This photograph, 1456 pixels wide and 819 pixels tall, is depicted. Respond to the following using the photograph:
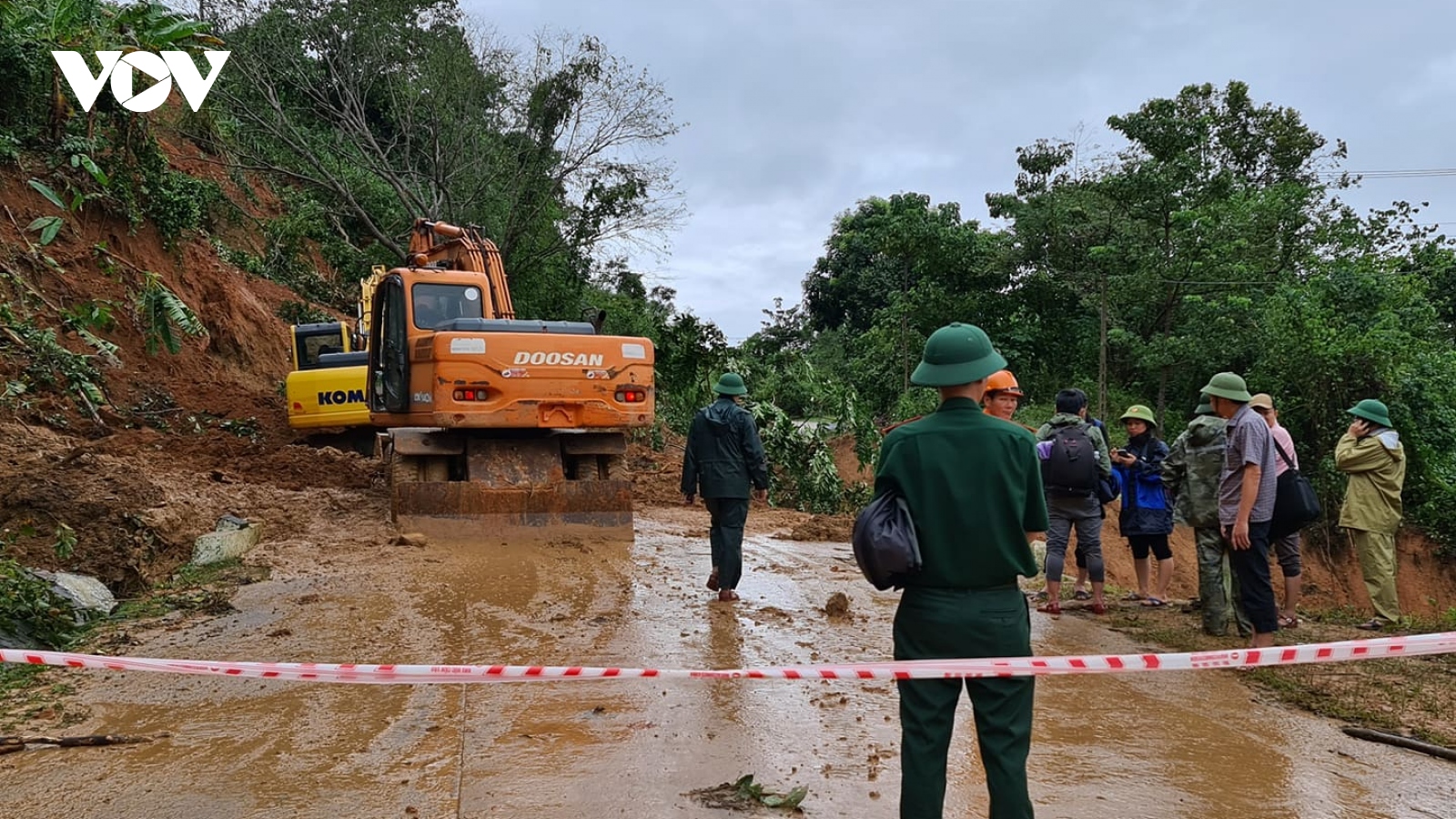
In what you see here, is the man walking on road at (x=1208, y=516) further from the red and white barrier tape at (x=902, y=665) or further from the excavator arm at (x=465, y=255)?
the excavator arm at (x=465, y=255)

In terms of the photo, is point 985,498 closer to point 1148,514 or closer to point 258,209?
point 1148,514

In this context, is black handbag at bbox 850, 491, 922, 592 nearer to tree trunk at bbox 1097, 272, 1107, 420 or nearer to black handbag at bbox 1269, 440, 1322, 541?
black handbag at bbox 1269, 440, 1322, 541

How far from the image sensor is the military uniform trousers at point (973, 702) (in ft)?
10.2

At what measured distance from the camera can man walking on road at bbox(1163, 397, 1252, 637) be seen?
21.5 ft

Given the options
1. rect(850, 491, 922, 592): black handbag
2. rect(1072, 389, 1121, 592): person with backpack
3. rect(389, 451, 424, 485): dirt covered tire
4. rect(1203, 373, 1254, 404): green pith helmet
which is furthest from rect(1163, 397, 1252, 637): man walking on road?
rect(389, 451, 424, 485): dirt covered tire

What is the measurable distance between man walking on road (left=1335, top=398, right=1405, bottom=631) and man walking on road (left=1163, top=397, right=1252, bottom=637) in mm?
1645

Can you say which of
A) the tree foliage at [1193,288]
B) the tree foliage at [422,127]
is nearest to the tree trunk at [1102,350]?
the tree foliage at [1193,288]

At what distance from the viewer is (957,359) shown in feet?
10.9

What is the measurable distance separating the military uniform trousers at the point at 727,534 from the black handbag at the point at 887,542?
435 centimetres

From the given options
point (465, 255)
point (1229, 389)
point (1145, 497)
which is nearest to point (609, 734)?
point (1229, 389)

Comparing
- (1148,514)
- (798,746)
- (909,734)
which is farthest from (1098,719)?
(1148,514)

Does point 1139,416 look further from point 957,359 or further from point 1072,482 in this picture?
point 957,359

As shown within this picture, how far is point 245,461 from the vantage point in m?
13.3

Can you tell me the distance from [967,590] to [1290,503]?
4.47m
